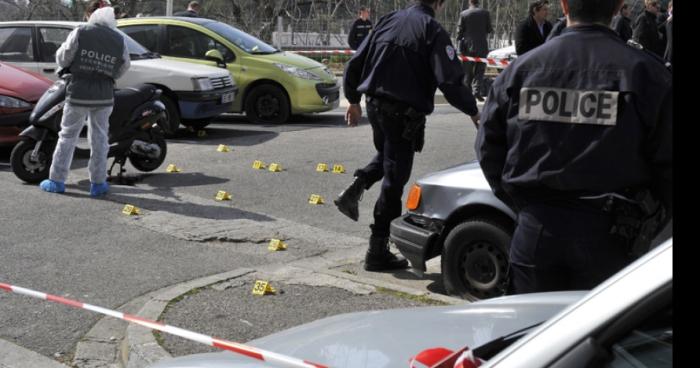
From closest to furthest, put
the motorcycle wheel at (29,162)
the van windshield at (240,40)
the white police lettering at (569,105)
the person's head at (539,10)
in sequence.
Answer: the white police lettering at (569,105) → the motorcycle wheel at (29,162) → the person's head at (539,10) → the van windshield at (240,40)

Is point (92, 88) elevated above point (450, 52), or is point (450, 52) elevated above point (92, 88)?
point (450, 52)

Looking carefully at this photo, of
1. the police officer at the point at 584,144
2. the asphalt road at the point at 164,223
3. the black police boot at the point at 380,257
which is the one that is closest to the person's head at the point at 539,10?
the asphalt road at the point at 164,223

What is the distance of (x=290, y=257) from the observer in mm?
7281

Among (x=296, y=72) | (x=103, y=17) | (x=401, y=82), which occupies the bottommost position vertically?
(x=296, y=72)

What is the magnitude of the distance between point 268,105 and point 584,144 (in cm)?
1141

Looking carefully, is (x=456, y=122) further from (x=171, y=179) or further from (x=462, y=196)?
(x=462, y=196)

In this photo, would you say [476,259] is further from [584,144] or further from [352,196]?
[584,144]

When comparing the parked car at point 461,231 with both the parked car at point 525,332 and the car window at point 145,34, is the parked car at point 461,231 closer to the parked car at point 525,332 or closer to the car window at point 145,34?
the parked car at point 525,332

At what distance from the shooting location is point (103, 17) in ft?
29.4

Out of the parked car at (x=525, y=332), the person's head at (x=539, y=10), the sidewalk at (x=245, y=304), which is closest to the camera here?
the parked car at (x=525, y=332)

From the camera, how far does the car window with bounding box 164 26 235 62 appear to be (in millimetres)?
14516

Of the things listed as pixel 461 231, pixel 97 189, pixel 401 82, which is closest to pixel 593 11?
pixel 461 231

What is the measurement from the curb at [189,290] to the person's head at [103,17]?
3.25m

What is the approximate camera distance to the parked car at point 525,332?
1.93 metres
